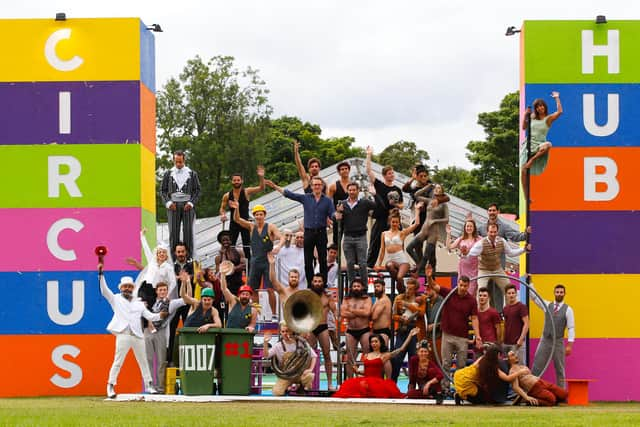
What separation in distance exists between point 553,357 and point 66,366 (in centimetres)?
724

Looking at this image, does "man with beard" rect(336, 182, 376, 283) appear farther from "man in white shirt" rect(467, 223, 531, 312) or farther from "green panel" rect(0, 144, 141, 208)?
"green panel" rect(0, 144, 141, 208)

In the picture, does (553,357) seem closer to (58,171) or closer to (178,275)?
(178,275)

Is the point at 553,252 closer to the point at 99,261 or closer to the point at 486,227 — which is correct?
the point at 486,227

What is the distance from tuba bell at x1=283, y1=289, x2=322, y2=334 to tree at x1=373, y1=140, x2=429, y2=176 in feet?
160

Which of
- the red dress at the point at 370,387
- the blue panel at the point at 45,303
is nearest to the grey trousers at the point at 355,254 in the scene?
the red dress at the point at 370,387

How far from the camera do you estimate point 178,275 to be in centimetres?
2100

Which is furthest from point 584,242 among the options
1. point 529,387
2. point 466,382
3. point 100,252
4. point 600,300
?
point 100,252

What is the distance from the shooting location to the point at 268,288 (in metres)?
21.3

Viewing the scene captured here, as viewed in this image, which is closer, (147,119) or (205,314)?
(205,314)

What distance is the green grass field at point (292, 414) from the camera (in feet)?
50.1

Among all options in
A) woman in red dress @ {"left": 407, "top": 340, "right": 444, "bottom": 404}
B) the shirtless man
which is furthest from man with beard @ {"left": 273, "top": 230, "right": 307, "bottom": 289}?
the shirtless man

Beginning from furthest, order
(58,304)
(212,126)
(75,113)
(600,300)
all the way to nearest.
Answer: (212,126) → (75,113) → (58,304) → (600,300)

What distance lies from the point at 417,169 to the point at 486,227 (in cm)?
133

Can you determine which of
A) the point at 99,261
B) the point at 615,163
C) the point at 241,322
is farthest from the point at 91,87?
the point at 615,163
